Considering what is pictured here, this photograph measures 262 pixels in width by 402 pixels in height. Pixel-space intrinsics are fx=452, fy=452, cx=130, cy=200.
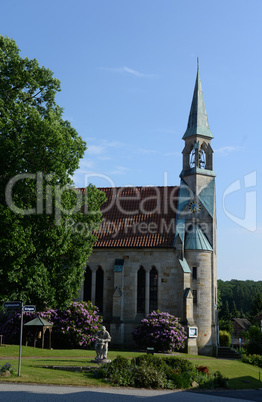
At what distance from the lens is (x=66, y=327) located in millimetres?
31000

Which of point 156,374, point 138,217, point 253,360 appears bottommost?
point 253,360

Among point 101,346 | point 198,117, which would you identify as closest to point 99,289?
point 101,346

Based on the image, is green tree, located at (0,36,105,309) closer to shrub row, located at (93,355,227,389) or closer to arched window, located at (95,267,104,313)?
shrub row, located at (93,355,227,389)

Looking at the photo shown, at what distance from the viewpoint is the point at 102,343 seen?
2244 cm

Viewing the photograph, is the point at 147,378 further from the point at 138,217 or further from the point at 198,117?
the point at 198,117

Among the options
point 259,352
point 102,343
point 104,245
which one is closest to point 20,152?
point 102,343

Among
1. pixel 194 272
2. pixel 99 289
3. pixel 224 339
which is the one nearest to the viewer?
pixel 194 272

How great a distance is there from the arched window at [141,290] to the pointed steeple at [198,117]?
12.6m

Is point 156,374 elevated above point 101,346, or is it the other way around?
point 101,346

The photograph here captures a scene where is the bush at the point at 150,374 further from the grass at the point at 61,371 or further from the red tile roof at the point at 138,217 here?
the red tile roof at the point at 138,217

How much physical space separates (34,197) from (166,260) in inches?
607

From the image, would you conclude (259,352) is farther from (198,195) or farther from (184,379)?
(184,379)

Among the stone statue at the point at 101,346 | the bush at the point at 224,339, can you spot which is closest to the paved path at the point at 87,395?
the stone statue at the point at 101,346

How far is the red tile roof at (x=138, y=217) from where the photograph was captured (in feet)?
120
